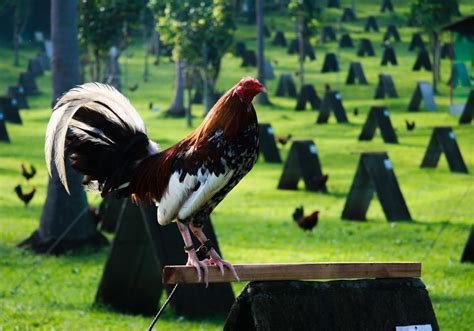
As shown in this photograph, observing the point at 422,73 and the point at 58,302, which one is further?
the point at 422,73

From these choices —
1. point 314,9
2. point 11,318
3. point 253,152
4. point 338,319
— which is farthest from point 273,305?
point 314,9

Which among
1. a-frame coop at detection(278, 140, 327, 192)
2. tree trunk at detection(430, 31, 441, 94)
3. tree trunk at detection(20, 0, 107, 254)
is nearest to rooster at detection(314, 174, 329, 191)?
a-frame coop at detection(278, 140, 327, 192)

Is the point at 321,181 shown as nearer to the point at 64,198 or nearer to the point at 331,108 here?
the point at 64,198

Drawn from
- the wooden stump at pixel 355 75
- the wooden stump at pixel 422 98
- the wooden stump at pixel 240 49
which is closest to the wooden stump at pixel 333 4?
the wooden stump at pixel 240 49

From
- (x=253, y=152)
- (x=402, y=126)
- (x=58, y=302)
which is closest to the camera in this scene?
(x=253, y=152)

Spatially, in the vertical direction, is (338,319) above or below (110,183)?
below

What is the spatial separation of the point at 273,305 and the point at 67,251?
11.1m

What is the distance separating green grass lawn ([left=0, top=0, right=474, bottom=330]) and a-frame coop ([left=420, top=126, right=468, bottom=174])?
0.34 meters

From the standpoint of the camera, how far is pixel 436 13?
5022 centimetres

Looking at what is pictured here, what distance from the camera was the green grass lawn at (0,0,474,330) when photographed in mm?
13867

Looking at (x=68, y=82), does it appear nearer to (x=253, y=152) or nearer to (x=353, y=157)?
(x=253, y=152)

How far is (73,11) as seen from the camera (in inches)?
743

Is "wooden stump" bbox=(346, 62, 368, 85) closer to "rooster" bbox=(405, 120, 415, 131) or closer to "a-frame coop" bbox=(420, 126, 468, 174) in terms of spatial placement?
"rooster" bbox=(405, 120, 415, 131)

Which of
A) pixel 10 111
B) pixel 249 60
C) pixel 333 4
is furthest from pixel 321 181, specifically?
pixel 333 4
